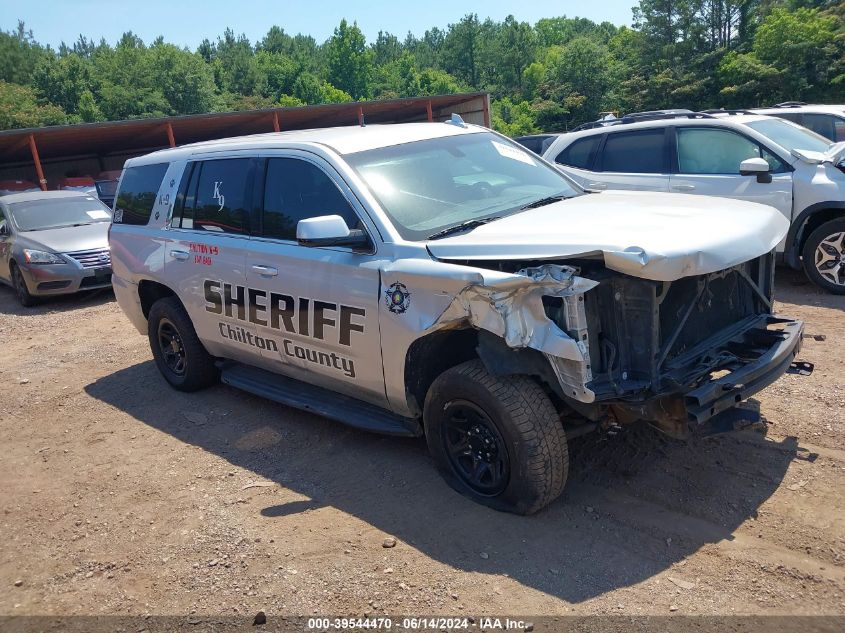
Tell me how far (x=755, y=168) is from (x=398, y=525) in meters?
5.35

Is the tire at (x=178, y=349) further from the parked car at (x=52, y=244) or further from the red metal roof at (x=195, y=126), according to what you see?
the red metal roof at (x=195, y=126)

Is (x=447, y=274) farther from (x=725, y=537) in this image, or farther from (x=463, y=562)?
(x=725, y=537)

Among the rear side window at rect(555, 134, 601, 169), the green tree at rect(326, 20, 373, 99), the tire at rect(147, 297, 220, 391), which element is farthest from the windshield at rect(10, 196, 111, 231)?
the green tree at rect(326, 20, 373, 99)

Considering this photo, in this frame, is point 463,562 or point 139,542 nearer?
point 463,562

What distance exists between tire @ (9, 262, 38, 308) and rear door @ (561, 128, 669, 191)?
833 cm

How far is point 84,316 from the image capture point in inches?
399

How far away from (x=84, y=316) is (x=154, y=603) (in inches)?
303

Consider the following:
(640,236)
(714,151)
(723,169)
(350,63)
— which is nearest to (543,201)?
(640,236)

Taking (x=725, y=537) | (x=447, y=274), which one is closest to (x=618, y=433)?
(x=725, y=537)

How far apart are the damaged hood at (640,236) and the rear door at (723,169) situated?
3486 mm

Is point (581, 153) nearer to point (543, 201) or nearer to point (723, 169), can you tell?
point (723, 169)

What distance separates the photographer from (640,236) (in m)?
3.43

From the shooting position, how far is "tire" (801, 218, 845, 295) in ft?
23.2

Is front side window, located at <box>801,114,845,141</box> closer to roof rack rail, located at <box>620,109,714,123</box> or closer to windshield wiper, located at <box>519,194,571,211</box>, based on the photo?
roof rack rail, located at <box>620,109,714,123</box>
